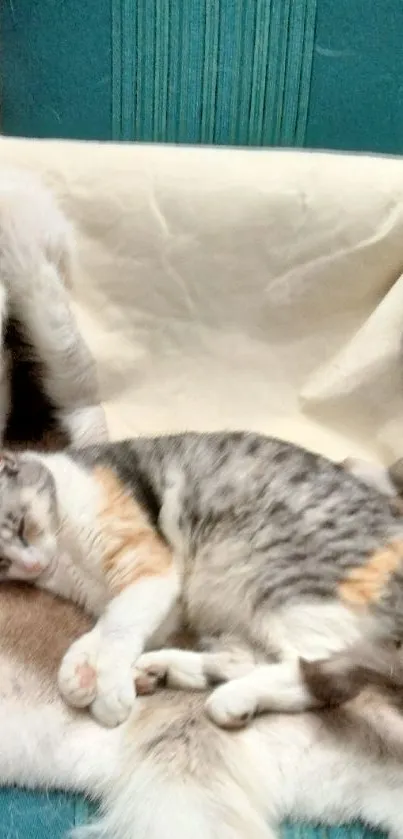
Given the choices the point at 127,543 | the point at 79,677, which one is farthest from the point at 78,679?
the point at 127,543

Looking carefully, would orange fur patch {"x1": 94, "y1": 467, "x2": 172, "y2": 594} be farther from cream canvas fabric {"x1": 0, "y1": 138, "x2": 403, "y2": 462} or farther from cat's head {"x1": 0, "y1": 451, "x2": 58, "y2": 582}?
cream canvas fabric {"x1": 0, "y1": 138, "x2": 403, "y2": 462}

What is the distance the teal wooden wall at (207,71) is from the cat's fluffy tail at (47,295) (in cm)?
25

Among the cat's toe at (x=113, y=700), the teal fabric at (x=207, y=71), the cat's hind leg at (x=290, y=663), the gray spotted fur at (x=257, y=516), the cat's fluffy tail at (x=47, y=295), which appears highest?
the teal fabric at (x=207, y=71)

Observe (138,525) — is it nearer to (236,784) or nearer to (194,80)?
(236,784)

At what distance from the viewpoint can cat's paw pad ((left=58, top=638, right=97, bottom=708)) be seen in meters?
1.08

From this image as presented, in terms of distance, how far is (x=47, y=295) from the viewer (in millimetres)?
1472

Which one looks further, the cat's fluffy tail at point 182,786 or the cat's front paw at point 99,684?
the cat's front paw at point 99,684

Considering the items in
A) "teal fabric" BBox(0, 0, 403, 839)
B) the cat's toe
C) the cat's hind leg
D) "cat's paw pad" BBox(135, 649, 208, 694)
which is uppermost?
"teal fabric" BBox(0, 0, 403, 839)

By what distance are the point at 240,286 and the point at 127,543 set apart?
55 centimetres

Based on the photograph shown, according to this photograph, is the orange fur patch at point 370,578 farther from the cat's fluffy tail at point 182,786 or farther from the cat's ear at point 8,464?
the cat's ear at point 8,464

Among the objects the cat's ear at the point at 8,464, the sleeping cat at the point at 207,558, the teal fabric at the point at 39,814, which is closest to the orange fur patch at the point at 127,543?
the sleeping cat at the point at 207,558

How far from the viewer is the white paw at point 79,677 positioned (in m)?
1.08

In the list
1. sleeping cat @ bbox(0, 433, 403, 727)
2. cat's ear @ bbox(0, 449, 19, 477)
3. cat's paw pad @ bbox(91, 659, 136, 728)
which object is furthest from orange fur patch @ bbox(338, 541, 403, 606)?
cat's ear @ bbox(0, 449, 19, 477)

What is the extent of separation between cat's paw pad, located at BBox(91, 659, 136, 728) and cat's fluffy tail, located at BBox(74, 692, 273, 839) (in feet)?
0.07
